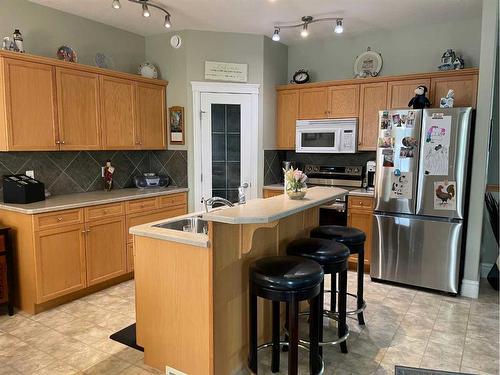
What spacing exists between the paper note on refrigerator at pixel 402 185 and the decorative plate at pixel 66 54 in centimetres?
348

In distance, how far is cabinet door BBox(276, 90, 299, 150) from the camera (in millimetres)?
4902

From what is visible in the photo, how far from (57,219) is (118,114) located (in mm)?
1441

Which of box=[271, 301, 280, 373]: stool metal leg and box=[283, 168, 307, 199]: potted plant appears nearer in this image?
box=[271, 301, 280, 373]: stool metal leg

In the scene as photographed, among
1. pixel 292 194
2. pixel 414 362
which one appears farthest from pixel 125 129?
pixel 414 362

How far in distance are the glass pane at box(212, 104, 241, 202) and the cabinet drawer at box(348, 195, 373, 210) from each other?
1.42m

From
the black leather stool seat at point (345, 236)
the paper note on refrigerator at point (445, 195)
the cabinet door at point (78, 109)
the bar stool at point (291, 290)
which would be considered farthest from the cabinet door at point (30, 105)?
the paper note on refrigerator at point (445, 195)

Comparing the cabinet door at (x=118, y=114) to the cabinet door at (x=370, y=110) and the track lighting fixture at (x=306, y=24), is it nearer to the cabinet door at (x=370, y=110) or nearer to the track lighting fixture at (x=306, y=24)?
the track lighting fixture at (x=306, y=24)

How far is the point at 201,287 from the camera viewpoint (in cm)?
214

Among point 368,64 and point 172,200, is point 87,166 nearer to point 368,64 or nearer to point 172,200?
point 172,200

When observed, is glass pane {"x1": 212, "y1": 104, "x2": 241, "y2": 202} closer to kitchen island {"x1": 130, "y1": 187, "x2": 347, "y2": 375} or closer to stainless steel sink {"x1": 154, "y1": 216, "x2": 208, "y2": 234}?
stainless steel sink {"x1": 154, "y1": 216, "x2": 208, "y2": 234}

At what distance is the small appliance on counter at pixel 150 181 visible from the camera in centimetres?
455

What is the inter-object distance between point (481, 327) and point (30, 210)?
3830mm

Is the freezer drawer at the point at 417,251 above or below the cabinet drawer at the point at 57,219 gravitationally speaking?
below

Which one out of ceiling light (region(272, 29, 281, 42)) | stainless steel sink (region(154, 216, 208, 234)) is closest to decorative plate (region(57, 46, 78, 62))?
ceiling light (region(272, 29, 281, 42))
